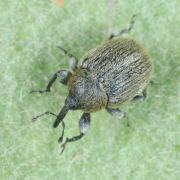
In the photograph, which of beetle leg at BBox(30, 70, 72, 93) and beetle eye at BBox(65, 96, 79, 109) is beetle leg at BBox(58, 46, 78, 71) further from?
beetle eye at BBox(65, 96, 79, 109)

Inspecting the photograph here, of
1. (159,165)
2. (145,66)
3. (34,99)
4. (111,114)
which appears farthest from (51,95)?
(159,165)

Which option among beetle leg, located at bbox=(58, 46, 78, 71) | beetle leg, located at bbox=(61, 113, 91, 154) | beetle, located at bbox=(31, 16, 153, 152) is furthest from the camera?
beetle leg, located at bbox=(58, 46, 78, 71)

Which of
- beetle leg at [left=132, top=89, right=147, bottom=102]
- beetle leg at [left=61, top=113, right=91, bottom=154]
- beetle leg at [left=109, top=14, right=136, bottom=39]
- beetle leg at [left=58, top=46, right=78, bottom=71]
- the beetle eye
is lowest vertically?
beetle leg at [left=61, top=113, right=91, bottom=154]

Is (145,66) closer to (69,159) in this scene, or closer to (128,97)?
(128,97)

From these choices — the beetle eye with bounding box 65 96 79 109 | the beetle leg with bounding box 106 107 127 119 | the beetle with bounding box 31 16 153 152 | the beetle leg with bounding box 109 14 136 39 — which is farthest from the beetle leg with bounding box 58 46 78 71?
the beetle leg with bounding box 106 107 127 119

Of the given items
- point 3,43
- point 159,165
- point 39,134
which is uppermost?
point 3,43

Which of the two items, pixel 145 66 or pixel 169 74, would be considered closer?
pixel 145 66

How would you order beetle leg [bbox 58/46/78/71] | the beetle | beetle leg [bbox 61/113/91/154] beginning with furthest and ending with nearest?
1. beetle leg [bbox 58/46/78/71]
2. beetle leg [bbox 61/113/91/154]
3. the beetle

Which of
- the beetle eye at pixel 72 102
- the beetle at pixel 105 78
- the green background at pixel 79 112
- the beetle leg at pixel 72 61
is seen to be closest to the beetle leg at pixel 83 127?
the beetle at pixel 105 78
